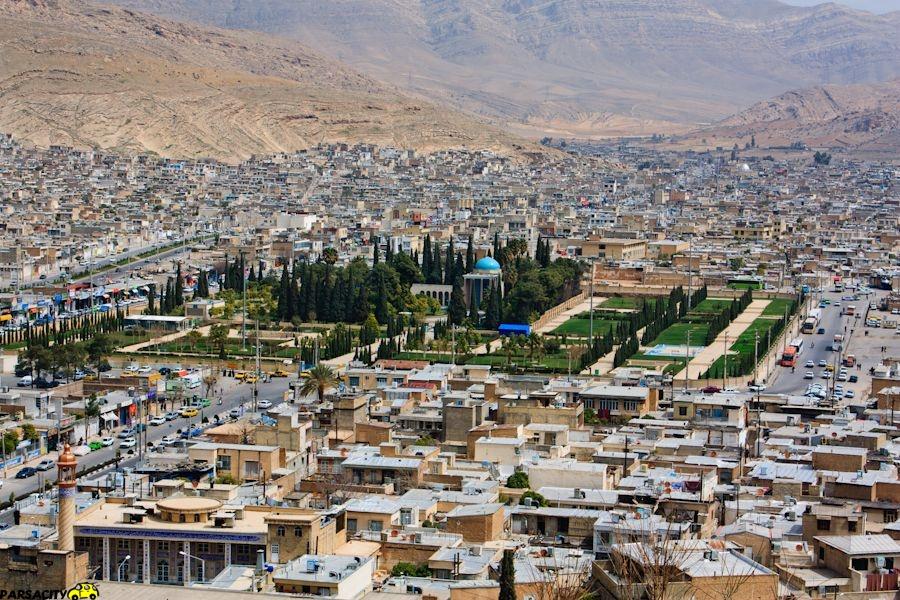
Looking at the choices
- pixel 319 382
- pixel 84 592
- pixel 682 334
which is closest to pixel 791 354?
pixel 682 334

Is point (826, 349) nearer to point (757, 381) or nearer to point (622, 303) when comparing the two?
point (757, 381)

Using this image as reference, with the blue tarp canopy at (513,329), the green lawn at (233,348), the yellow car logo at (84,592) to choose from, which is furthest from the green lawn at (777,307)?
the yellow car logo at (84,592)

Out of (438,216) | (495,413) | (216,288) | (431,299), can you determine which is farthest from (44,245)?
(495,413)

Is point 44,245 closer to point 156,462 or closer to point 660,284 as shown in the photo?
point 660,284

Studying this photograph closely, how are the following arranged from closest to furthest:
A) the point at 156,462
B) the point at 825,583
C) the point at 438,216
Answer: the point at 825,583
the point at 156,462
the point at 438,216

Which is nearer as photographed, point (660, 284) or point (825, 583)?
point (825, 583)

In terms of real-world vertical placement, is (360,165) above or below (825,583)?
above

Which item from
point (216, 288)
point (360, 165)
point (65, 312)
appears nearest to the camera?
point (65, 312)
